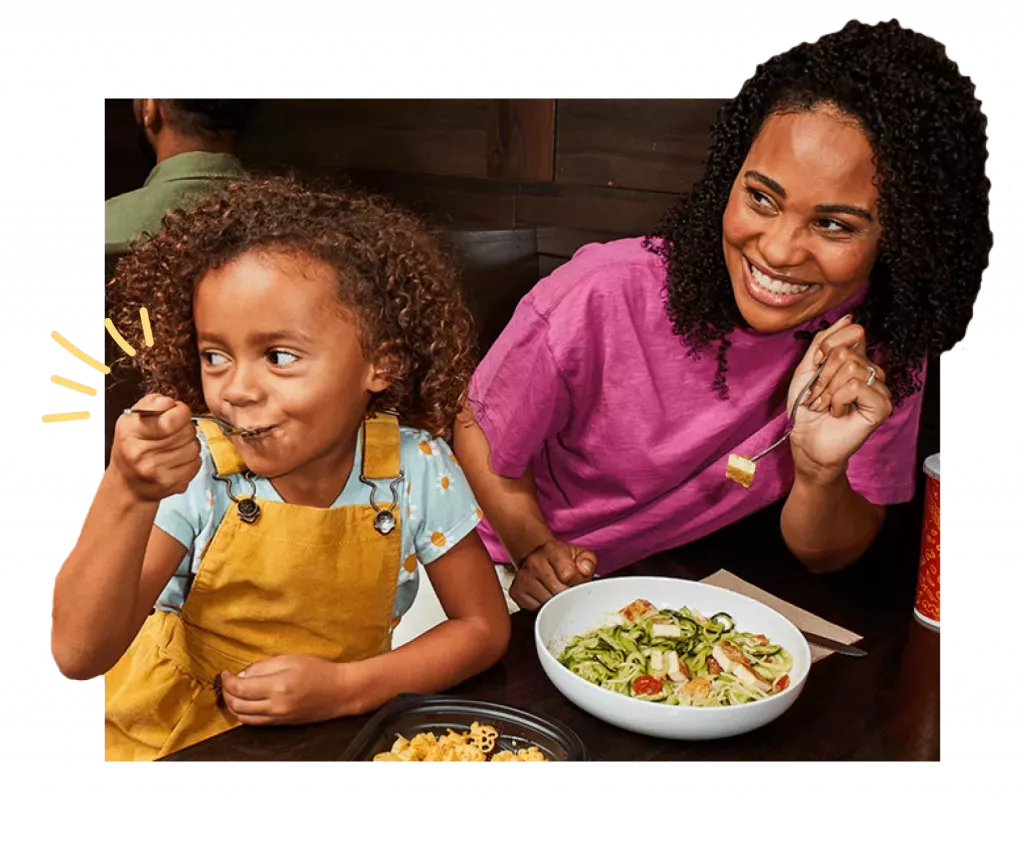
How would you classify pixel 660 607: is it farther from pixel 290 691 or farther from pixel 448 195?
pixel 448 195

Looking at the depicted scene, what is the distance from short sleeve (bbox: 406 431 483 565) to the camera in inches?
53.0

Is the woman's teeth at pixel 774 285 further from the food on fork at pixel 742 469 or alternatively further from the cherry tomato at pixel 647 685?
the cherry tomato at pixel 647 685

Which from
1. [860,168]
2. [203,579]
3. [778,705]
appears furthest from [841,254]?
[203,579]

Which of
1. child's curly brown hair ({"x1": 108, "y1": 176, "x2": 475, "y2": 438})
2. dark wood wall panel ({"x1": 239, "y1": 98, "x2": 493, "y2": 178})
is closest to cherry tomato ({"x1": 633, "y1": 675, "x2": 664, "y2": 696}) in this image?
child's curly brown hair ({"x1": 108, "y1": 176, "x2": 475, "y2": 438})

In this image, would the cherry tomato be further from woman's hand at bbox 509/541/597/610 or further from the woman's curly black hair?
the woman's curly black hair

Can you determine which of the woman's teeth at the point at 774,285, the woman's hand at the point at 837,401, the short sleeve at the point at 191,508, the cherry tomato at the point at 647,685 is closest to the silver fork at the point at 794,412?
the woman's hand at the point at 837,401

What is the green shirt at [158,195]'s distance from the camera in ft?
4.17

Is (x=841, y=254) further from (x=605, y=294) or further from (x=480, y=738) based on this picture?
(x=480, y=738)

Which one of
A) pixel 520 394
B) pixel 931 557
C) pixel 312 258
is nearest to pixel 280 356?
pixel 312 258

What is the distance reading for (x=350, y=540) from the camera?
51.4 inches

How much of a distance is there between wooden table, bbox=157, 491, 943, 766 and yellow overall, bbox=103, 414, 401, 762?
0.09 metres

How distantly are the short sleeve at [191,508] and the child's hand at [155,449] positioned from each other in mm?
63

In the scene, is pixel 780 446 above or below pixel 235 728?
above

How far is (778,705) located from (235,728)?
644 millimetres
